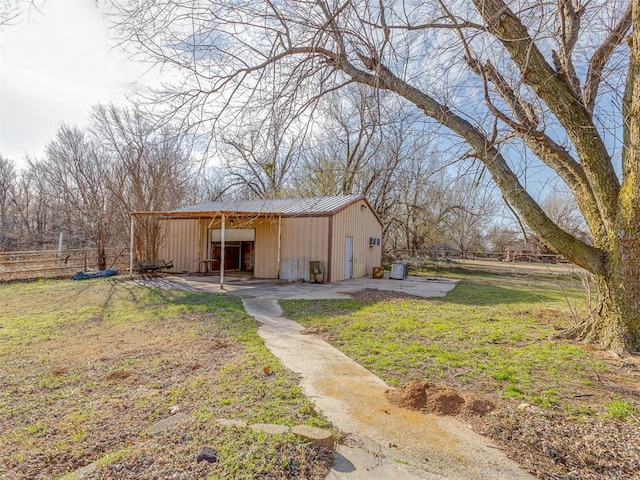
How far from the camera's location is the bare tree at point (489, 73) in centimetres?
385

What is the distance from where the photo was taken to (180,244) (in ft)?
50.6

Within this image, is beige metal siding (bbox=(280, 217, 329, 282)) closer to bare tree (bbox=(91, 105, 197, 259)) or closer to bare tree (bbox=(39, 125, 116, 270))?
bare tree (bbox=(91, 105, 197, 259))

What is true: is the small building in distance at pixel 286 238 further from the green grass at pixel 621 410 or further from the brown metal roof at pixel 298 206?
the green grass at pixel 621 410

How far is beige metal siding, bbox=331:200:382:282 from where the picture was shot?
12672mm

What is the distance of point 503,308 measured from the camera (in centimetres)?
822

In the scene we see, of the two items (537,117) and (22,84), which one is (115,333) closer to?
(22,84)

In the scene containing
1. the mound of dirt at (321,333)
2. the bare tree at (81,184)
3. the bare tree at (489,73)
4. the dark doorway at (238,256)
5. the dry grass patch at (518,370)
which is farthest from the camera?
the dark doorway at (238,256)

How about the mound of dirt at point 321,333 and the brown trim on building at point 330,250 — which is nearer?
the mound of dirt at point 321,333

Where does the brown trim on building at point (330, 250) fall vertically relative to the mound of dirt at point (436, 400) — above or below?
above

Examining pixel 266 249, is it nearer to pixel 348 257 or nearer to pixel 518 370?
pixel 348 257

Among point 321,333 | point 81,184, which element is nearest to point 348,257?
point 321,333

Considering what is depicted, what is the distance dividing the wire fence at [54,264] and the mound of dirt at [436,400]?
527 inches

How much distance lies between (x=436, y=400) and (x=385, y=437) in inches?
30.6

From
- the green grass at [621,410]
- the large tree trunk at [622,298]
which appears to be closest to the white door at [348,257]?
the large tree trunk at [622,298]
